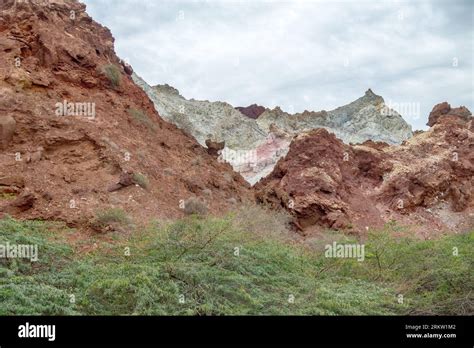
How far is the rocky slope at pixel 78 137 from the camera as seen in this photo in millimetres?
14359

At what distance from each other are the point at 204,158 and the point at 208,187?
249 cm

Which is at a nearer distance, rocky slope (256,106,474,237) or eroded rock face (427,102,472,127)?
rocky slope (256,106,474,237)

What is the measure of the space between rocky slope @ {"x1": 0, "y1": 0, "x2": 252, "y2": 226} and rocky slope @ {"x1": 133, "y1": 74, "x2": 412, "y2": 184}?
13742 millimetres

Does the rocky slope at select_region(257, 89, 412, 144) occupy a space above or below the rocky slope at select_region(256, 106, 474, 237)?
above

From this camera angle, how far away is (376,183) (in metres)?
25.3

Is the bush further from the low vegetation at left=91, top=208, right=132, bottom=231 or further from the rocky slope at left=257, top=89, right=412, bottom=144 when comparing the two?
the rocky slope at left=257, top=89, right=412, bottom=144

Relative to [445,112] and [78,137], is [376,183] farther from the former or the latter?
[78,137]

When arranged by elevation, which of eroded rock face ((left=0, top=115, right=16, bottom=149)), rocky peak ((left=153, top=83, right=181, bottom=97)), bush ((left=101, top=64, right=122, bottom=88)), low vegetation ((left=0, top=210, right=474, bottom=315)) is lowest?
low vegetation ((left=0, top=210, right=474, bottom=315))

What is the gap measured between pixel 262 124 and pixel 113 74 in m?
28.8

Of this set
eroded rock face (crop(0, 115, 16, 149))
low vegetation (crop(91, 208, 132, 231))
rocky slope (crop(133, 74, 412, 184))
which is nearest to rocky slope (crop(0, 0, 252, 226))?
eroded rock face (crop(0, 115, 16, 149))

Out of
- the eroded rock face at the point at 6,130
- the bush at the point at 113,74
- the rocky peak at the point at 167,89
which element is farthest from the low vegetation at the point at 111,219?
the rocky peak at the point at 167,89

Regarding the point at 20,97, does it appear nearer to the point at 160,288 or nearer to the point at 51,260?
the point at 51,260

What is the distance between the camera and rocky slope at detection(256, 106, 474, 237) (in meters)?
21.4

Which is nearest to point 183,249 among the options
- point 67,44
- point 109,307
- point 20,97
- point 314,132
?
point 109,307
